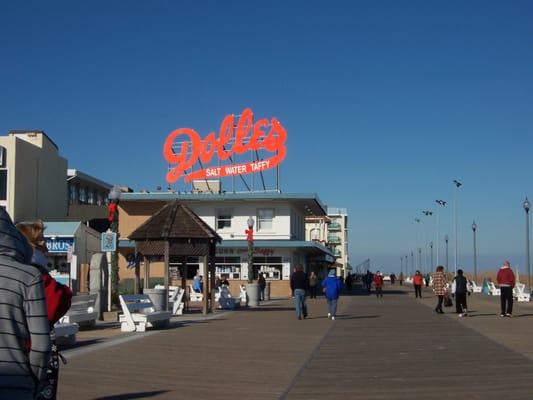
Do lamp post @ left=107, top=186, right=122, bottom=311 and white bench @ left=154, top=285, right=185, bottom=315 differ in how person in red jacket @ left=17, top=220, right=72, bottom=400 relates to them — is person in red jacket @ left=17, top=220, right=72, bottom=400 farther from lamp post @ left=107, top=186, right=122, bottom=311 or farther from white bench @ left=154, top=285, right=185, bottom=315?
white bench @ left=154, top=285, right=185, bottom=315

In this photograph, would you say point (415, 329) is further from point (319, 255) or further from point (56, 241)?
point (319, 255)

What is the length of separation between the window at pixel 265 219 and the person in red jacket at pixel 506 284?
25.5 m

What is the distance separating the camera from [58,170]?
6088 centimetres

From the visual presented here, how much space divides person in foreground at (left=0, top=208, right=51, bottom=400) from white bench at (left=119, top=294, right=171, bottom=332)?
15.1 m

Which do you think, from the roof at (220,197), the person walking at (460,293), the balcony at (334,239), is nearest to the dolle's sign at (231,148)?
the roof at (220,197)

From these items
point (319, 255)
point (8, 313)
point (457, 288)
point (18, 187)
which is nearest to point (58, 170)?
point (18, 187)

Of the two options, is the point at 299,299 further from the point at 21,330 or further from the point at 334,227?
the point at 334,227

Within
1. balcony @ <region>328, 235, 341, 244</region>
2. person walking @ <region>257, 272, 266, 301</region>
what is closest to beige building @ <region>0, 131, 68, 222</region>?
person walking @ <region>257, 272, 266, 301</region>

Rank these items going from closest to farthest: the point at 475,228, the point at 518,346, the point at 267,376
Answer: the point at 267,376 → the point at 518,346 → the point at 475,228

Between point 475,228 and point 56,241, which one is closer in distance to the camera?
point 56,241

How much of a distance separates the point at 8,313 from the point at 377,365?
925 cm

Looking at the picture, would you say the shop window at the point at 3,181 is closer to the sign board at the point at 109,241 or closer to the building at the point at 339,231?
the sign board at the point at 109,241

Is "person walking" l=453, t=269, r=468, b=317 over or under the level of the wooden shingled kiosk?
under

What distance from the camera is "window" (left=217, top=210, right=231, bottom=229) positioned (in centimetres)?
5125
